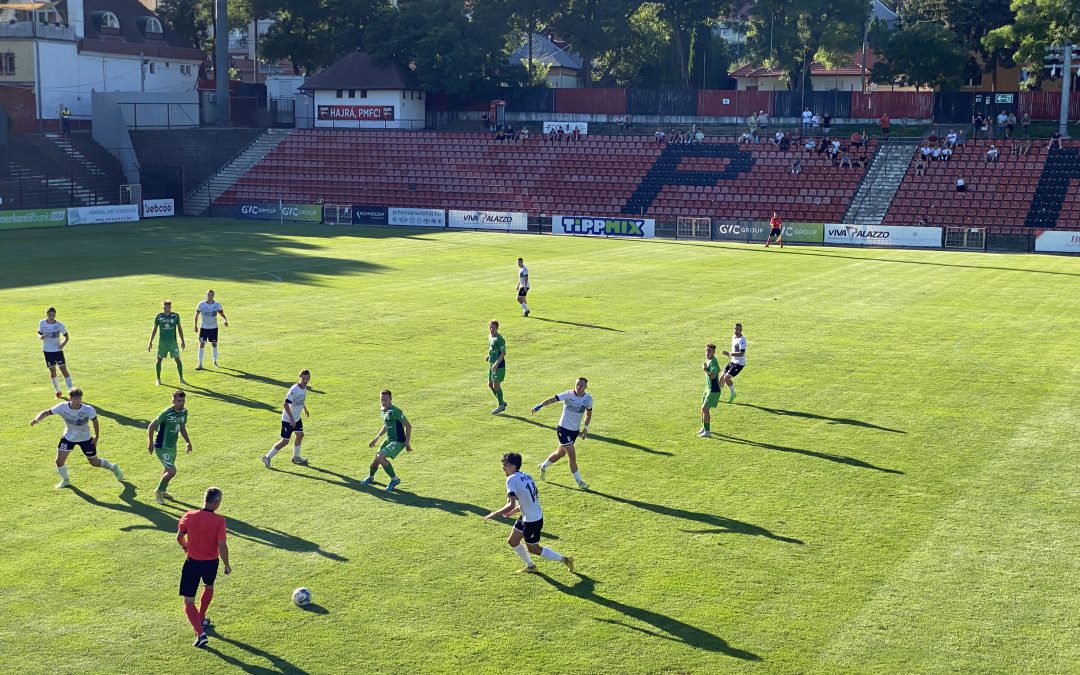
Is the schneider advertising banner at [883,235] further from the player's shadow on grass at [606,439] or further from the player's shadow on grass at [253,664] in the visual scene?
the player's shadow on grass at [253,664]

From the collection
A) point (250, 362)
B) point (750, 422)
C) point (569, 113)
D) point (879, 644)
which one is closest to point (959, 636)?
point (879, 644)

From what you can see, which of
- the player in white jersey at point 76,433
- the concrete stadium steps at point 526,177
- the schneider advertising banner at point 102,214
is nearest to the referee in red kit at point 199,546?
the player in white jersey at point 76,433

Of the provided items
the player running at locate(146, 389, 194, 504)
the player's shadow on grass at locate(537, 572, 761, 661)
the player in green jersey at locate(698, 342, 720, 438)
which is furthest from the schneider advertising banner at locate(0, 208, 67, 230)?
the player's shadow on grass at locate(537, 572, 761, 661)

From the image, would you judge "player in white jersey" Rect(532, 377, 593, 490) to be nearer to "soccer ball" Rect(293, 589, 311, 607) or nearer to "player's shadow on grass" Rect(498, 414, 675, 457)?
"player's shadow on grass" Rect(498, 414, 675, 457)

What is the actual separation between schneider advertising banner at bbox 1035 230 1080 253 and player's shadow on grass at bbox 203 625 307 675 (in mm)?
53645

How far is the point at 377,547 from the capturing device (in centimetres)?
1627

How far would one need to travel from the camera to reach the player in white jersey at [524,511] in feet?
48.8

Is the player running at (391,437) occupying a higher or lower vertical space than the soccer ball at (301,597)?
higher

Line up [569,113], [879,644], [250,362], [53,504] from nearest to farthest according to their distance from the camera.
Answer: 1. [879,644]
2. [53,504]
3. [250,362]
4. [569,113]

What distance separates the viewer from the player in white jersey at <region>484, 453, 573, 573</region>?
48.8ft

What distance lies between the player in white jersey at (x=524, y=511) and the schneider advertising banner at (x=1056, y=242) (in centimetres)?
4979

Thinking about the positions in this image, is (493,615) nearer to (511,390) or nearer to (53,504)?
(53,504)

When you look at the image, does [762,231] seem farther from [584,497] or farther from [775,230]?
[584,497]

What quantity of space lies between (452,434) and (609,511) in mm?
5174
